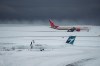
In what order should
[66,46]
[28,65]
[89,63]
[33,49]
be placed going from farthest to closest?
[66,46]
[33,49]
[89,63]
[28,65]

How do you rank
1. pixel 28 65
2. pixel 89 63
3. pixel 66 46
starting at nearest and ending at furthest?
pixel 28 65, pixel 89 63, pixel 66 46

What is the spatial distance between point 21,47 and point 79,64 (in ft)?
44.4

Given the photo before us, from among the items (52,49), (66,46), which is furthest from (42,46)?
(66,46)

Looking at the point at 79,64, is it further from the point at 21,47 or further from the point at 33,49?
the point at 21,47

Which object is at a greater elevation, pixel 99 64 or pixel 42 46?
pixel 42 46

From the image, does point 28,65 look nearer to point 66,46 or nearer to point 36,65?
point 36,65

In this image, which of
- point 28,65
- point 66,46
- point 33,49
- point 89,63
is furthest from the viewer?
point 66,46

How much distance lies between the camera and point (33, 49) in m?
30.7

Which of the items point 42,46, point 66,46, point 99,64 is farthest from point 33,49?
point 99,64

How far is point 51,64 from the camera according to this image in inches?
810

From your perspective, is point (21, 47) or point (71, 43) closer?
point (21, 47)

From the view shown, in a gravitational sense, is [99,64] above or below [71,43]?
below

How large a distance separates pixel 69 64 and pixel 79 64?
990 millimetres

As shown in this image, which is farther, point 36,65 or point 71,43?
point 71,43
